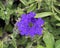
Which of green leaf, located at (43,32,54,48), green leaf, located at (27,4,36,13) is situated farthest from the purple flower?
green leaf, located at (27,4,36,13)

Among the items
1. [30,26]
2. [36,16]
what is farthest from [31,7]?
[30,26]

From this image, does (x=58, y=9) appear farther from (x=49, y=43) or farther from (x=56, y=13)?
(x=49, y=43)

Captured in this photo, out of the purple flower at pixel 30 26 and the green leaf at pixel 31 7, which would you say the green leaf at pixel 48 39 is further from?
the green leaf at pixel 31 7

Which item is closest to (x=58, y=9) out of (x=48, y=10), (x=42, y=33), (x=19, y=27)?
(x=48, y=10)

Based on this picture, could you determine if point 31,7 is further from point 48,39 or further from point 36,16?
point 48,39

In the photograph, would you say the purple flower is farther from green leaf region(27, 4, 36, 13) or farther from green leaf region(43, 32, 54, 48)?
green leaf region(27, 4, 36, 13)

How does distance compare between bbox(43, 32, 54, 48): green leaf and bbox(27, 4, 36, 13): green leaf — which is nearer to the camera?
bbox(43, 32, 54, 48): green leaf
